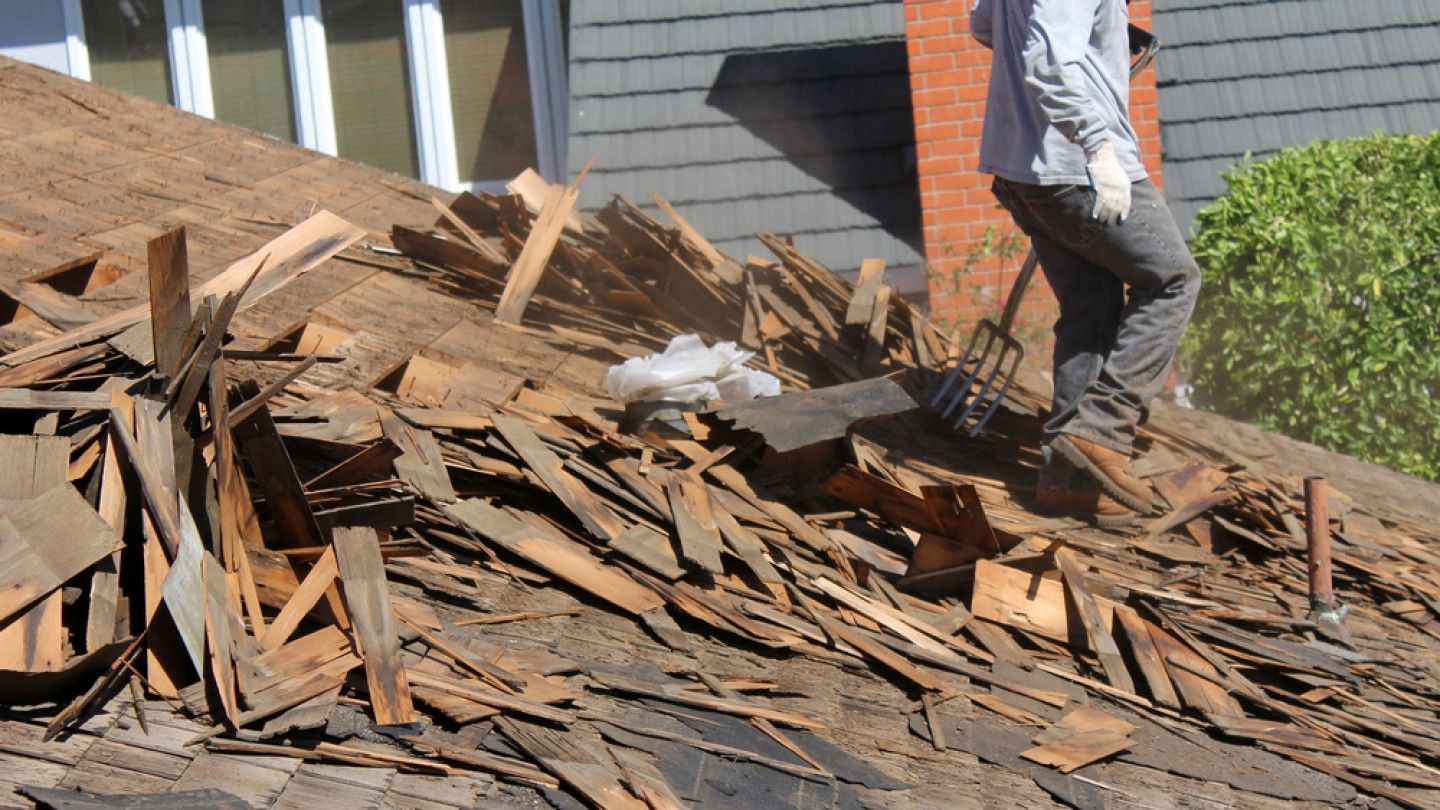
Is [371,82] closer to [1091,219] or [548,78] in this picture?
[548,78]

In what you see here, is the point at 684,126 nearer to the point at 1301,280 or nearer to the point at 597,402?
the point at 1301,280

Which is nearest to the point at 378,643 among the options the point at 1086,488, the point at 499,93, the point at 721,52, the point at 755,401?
the point at 755,401

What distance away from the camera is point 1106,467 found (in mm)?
4426

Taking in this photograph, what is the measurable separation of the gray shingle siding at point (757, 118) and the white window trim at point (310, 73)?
7.74ft

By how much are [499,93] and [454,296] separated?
17.2 feet

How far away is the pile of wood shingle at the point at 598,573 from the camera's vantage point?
7.91 ft

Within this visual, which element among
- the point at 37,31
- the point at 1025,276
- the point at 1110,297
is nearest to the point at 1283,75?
the point at 1025,276

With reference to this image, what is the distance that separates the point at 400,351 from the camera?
14.7 feet

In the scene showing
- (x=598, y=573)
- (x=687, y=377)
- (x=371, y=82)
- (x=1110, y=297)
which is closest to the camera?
(x=598, y=573)

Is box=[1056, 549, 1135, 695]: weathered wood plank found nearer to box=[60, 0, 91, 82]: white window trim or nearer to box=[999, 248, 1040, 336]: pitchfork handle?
box=[999, 248, 1040, 336]: pitchfork handle

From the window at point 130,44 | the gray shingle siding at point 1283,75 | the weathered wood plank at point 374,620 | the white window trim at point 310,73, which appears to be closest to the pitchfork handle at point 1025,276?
the weathered wood plank at point 374,620

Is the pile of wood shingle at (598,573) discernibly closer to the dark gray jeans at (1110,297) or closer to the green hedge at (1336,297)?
the dark gray jeans at (1110,297)

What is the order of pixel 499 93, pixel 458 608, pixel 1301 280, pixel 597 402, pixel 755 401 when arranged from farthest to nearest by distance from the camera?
1. pixel 499 93
2. pixel 1301 280
3. pixel 597 402
4. pixel 755 401
5. pixel 458 608

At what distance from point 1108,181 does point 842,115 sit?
15.7 ft
